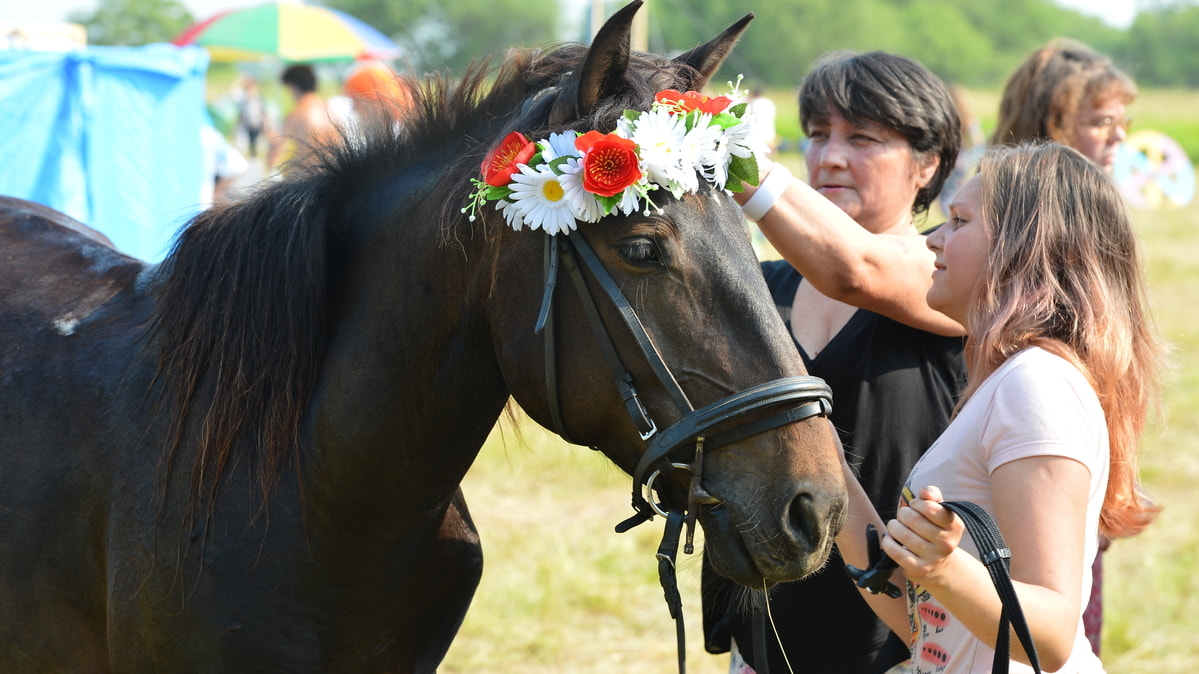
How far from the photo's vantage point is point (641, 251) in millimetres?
1771

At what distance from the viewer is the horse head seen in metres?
1.71

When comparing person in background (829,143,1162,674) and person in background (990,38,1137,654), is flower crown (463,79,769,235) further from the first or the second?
person in background (990,38,1137,654)

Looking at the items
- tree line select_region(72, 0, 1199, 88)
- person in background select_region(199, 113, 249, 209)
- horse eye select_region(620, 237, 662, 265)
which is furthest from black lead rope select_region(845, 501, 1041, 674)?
tree line select_region(72, 0, 1199, 88)

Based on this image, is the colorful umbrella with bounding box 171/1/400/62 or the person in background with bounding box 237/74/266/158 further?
the person in background with bounding box 237/74/266/158

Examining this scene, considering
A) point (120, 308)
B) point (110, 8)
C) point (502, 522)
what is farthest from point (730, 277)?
point (110, 8)

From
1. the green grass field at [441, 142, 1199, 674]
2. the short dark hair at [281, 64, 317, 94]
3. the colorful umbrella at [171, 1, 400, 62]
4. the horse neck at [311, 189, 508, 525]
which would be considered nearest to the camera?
the horse neck at [311, 189, 508, 525]

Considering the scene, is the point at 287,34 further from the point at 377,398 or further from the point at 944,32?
the point at 944,32

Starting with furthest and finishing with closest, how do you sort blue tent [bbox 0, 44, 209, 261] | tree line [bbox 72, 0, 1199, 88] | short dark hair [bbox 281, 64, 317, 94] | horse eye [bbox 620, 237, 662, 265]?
tree line [bbox 72, 0, 1199, 88]
short dark hair [bbox 281, 64, 317, 94]
blue tent [bbox 0, 44, 209, 261]
horse eye [bbox 620, 237, 662, 265]

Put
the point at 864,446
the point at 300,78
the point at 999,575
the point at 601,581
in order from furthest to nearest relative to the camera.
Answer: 1. the point at 300,78
2. the point at 601,581
3. the point at 864,446
4. the point at 999,575

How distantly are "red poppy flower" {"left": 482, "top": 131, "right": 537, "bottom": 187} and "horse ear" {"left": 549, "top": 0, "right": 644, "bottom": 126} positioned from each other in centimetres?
8

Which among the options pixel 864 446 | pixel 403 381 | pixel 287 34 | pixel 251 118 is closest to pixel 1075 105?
pixel 864 446

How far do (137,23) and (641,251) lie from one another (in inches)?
1672

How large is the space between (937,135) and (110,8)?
48.9 metres

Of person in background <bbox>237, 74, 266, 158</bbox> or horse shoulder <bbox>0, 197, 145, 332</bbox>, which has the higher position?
horse shoulder <bbox>0, 197, 145, 332</bbox>
